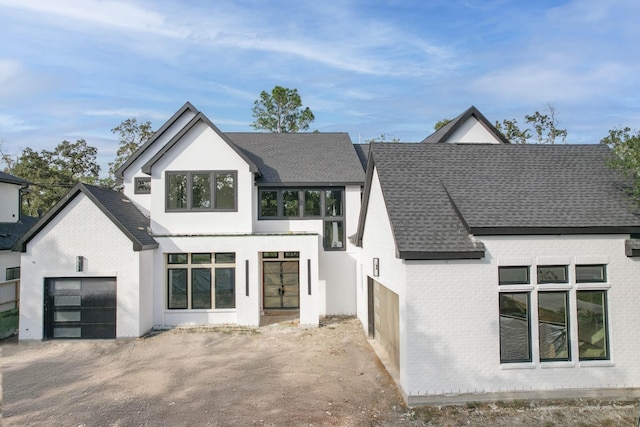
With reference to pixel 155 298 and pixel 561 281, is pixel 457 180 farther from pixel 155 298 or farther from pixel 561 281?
pixel 155 298

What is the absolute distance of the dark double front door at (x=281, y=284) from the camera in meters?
17.4

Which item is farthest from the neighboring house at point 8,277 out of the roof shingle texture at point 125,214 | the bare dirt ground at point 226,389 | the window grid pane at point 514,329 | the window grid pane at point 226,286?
the window grid pane at point 514,329

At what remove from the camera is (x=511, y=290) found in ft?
28.0

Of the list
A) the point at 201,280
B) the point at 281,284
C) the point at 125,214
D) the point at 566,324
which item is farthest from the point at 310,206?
the point at 566,324

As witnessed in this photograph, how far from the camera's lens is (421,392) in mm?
8148

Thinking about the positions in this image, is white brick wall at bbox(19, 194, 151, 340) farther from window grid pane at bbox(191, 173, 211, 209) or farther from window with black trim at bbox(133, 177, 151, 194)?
window with black trim at bbox(133, 177, 151, 194)

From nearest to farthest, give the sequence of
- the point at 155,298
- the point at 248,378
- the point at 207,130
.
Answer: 1. the point at 248,378
2. the point at 155,298
3. the point at 207,130

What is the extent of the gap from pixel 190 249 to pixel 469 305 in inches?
397

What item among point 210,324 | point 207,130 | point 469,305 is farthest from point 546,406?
point 207,130

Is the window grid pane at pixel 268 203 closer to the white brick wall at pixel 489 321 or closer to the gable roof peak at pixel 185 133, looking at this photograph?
the gable roof peak at pixel 185 133

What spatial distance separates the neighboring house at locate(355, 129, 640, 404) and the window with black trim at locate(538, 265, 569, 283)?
0.02 m

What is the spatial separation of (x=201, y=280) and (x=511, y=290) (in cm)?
1060

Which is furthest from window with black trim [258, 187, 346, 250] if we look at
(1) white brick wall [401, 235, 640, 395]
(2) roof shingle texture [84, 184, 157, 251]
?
(1) white brick wall [401, 235, 640, 395]

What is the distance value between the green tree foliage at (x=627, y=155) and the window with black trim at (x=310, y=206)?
9.63 metres
